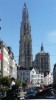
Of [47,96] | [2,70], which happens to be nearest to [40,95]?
[47,96]

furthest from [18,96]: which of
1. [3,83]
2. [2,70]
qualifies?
[2,70]

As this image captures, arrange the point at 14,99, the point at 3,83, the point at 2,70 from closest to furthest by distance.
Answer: the point at 14,99 → the point at 3,83 → the point at 2,70

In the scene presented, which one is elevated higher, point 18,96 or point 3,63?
point 3,63

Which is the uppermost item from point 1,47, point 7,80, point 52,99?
point 1,47

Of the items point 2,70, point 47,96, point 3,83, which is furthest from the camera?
point 2,70

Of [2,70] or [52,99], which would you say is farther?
[2,70]

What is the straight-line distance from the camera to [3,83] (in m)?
101

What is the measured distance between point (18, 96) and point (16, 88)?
488mm

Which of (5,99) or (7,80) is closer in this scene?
(5,99)

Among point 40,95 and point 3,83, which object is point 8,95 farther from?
point 3,83

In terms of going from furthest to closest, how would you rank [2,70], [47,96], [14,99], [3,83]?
[2,70] → [3,83] → [47,96] → [14,99]

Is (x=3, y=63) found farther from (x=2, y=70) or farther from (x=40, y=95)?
(x=40, y=95)

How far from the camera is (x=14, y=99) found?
2211 centimetres

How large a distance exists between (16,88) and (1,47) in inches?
4257
